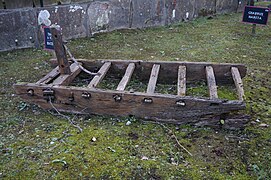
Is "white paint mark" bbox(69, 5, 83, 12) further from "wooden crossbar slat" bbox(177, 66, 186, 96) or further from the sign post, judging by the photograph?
the sign post

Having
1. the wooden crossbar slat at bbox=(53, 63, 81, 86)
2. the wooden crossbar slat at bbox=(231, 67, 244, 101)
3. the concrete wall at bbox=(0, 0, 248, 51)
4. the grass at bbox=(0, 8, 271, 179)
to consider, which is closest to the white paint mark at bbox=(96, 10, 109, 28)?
the concrete wall at bbox=(0, 0, 248, 51)

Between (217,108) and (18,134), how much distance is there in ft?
7.02

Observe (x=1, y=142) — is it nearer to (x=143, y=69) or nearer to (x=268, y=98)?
(x=143, y=69)

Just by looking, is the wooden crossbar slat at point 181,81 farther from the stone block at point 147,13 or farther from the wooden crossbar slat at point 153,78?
the stone block at point 147,13

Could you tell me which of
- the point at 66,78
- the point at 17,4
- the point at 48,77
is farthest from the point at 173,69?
the point at 17,4

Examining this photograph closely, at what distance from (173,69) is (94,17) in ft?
9.14

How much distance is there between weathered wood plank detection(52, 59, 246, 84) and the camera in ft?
11.6

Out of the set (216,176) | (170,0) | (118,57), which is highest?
(170,0)

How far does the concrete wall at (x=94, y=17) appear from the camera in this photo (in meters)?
4.75

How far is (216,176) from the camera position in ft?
7.41

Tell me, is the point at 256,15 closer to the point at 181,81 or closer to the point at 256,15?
the point at 256,15

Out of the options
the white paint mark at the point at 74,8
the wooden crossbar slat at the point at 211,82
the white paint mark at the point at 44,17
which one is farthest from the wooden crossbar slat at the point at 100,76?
the white paint mark at the point at 74,8

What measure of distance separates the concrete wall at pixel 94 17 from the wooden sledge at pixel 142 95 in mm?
1839

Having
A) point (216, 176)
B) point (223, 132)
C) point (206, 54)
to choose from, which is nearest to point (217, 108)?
point (223, 132)
